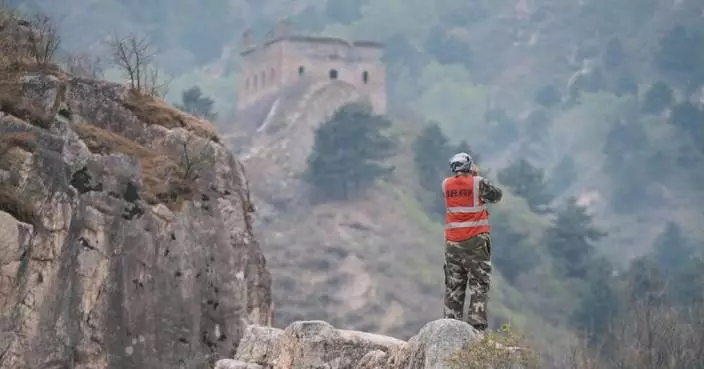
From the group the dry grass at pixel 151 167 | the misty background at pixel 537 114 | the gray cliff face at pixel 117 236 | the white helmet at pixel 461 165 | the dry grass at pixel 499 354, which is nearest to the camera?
the dry grass at pixel 499 354

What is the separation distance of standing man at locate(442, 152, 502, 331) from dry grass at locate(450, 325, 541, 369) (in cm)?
151

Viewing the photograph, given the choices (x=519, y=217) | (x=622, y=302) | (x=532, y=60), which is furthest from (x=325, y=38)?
(x=532, y=60)

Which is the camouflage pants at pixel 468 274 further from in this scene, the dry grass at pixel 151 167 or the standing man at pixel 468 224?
the dry grass at pixel 151 167

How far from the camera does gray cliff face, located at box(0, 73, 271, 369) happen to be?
17.1m

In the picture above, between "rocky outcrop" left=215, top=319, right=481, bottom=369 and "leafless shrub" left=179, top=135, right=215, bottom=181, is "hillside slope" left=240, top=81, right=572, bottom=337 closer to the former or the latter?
"leafless shrub" left=179, top=135, right=215, bottom=181

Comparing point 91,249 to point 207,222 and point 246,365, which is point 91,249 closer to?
point 207,222

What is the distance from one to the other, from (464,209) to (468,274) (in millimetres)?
591

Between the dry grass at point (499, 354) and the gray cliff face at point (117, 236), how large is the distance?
8.00 meters

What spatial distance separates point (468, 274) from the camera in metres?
11.9

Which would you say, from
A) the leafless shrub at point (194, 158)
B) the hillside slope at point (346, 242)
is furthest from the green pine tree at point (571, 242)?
the leafless shrub at point (194, 158)

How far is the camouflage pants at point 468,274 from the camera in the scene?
38.3 ft

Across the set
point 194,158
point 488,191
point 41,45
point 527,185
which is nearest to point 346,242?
point 527,185

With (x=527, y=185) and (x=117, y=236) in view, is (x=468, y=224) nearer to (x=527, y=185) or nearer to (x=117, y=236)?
(x=117, y=236)

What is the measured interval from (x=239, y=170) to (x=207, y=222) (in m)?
2.21
